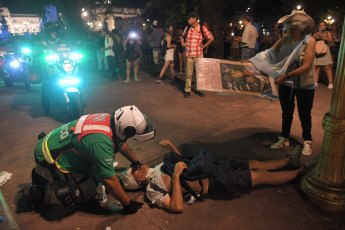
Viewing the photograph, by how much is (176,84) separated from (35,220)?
698 centimetres

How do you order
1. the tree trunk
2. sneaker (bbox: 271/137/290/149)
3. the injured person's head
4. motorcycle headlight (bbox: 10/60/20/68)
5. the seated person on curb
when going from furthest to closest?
the tree trunk, motorcycle headlight (bbox: 10/60/20/68), sneaker (bbox: 271/137/290/149), the injured person's head, the seated person on curb

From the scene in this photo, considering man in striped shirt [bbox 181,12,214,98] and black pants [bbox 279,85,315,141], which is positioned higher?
man in striped shirt [bbox 181,12,214,98]

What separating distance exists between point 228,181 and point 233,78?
248 centimetres

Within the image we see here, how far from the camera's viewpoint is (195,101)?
7262mm

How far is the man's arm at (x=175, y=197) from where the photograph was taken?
2.81 m

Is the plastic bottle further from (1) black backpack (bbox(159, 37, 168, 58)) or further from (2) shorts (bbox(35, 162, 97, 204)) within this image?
(1) black backpack (bbox(159, 37, 168, 58))

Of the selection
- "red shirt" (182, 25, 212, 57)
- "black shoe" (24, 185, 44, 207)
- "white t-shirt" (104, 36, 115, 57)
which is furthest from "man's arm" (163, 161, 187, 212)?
"white t-shirt" (104, 36, 115, 57)

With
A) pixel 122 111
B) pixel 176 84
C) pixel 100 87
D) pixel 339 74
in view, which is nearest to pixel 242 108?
pixel 176 84

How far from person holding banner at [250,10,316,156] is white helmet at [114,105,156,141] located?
2252 millimetres

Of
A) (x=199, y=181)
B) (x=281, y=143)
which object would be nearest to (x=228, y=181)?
(x=199, y=181)

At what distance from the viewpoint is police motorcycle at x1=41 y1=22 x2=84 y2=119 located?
576 centimetres

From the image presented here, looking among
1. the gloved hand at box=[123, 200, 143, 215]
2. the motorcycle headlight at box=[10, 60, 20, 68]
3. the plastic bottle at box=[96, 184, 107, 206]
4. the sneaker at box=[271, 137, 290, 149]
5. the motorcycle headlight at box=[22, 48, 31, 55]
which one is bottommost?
the gloved hand at box=[123, 200, 143, 215]

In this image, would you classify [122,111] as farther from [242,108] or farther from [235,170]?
[242,108]

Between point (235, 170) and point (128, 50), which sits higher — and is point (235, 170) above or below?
below
